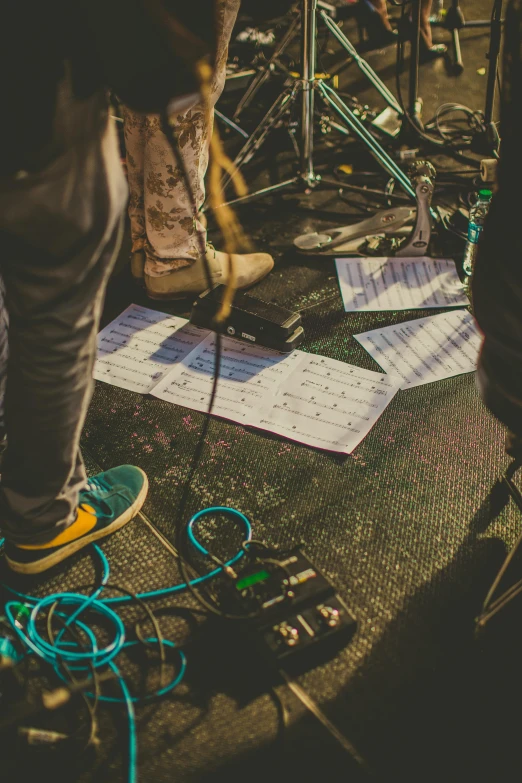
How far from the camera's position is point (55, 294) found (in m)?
0.93

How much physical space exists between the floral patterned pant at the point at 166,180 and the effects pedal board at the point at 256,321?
18cm

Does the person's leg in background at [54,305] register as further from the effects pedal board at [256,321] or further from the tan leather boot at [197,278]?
the tan leather boot at [197,278]

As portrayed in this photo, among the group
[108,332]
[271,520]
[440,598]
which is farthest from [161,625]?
[108,332]

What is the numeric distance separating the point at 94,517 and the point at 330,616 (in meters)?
0.50

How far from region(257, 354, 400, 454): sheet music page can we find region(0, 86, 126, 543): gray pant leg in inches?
23.4

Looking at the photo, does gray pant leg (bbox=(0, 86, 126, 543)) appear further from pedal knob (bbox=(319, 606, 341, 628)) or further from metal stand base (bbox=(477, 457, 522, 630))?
metal stand base (bbox=(477, 457, 522, 630))

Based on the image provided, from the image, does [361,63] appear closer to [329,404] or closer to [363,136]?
[363,136]

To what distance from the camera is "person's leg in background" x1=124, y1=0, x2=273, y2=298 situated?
5.72 ft

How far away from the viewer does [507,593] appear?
1077 mm

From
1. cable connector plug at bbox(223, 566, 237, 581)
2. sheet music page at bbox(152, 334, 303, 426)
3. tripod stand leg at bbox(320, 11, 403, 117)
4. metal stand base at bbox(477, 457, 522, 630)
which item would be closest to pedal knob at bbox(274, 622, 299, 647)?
cable connector plug at bbox(223, 566, 237, 581)

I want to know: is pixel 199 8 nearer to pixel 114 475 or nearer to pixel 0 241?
pixel 0 241

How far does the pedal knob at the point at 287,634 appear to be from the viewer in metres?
1.06

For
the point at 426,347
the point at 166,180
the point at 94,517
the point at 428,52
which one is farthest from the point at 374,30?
the point at 94,517

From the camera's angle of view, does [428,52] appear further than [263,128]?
Yes
